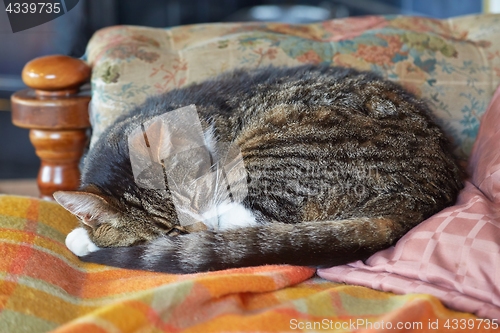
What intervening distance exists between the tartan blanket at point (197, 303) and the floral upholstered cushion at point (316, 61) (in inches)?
25.4

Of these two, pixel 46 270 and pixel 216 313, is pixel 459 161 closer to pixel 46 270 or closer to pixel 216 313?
pixel 216 313

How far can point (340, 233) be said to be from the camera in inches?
40.9

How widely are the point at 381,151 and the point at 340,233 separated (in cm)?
24

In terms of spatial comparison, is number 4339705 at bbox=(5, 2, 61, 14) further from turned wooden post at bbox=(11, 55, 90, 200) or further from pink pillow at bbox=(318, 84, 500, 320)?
pink pillow at bbox=(318, 84, 500, 320)

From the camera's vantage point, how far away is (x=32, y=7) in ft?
5.08

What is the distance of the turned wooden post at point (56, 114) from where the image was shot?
1.59 metres

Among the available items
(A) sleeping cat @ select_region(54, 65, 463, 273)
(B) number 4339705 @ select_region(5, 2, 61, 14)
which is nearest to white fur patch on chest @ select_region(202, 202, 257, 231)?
(A) sleeping cat @ select_region(54, 65, 463, 273)

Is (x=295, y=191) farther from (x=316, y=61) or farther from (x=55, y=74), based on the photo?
(x=55, y=74)

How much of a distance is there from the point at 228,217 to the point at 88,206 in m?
0.32

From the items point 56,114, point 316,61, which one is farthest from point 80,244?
point 316,61

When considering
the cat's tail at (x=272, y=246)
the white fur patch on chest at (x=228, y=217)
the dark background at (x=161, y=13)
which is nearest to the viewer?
the cat's tail at (x=272, y=246)

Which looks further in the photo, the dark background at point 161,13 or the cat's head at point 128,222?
the dark background at point 161,13

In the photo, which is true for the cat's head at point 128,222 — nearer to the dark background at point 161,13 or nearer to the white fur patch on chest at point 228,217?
the white fur patch on chest at point 228,217

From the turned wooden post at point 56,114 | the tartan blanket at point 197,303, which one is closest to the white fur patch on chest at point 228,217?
the tartan blanket at point 197,303
